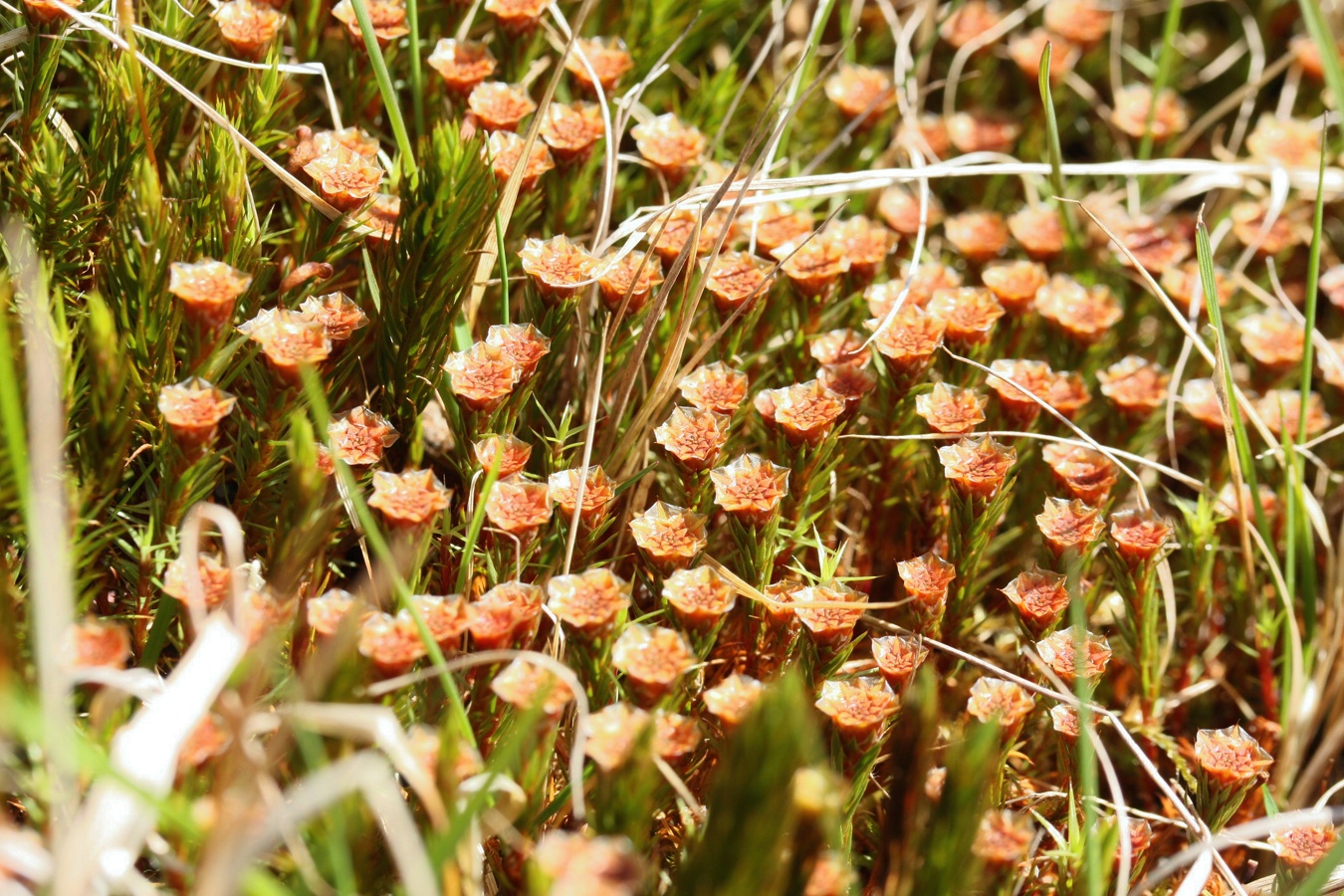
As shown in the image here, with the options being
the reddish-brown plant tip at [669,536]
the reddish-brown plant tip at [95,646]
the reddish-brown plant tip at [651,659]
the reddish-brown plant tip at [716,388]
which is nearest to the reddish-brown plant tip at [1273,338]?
the reddish-brown plant tip at [716,388]

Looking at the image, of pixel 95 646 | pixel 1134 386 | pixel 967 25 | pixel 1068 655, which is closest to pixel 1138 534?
pixel 1068 655

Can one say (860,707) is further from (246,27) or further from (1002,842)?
(246,27)

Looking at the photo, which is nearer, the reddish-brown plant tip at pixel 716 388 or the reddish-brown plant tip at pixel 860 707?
the reddish-brown plant tip at pixel 860 707

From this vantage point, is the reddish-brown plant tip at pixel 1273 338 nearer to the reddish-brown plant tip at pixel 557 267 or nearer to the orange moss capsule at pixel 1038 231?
the orange moss capsule at pixel 1038 231

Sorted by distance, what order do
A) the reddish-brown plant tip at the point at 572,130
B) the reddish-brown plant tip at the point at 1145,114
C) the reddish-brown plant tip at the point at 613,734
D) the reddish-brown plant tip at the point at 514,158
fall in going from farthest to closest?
the reddish-brown plant tip at the point at 1145,114 < the reddish-brown plant tip at the point at 572,130 < the reddish-brown plant tip at the point at 514,158 < the reddish-brown plant tip at the point at 613,734

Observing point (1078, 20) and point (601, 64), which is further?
point (1078, 20)

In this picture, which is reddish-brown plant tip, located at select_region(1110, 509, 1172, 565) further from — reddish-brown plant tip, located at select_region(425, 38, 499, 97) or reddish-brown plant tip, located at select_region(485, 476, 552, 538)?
reddish-brown plant tip, located at select_region(425, 38, 499, 97)

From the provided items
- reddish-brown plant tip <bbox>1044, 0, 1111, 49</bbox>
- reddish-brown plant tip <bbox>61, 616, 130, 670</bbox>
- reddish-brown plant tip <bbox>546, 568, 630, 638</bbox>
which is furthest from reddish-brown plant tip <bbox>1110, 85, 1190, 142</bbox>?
reddish-brown plant tip <bbox>61, 616, 130, 670</bbox>
